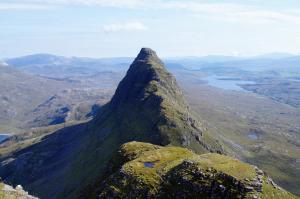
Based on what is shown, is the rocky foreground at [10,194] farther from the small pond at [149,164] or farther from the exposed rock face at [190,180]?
the small pond at [149,164]

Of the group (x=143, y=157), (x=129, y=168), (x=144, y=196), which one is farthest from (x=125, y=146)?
(x=144, y=196)

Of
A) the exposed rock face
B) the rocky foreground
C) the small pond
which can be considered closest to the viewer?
the exposed rock face

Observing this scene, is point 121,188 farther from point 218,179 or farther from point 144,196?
point 218,179

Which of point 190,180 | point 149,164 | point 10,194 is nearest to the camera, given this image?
point 190,180

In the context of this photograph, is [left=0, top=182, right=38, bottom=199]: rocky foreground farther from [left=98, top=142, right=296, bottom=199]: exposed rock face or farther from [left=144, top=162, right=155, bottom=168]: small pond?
[left=144, top=162, right=155, bottom=168]: small pond

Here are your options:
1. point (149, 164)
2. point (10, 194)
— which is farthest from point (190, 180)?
point (10, 194)

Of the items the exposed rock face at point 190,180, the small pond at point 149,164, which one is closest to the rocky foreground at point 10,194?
the exposed rock face at point 190,180

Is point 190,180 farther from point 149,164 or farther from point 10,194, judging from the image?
point 10,194

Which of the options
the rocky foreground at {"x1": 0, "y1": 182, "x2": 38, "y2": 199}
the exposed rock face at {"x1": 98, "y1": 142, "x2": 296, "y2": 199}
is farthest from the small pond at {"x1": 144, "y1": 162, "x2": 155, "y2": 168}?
the rocky foreground at {"x1": 0, "y1": 182, "x2": 38, "y2": 199}
